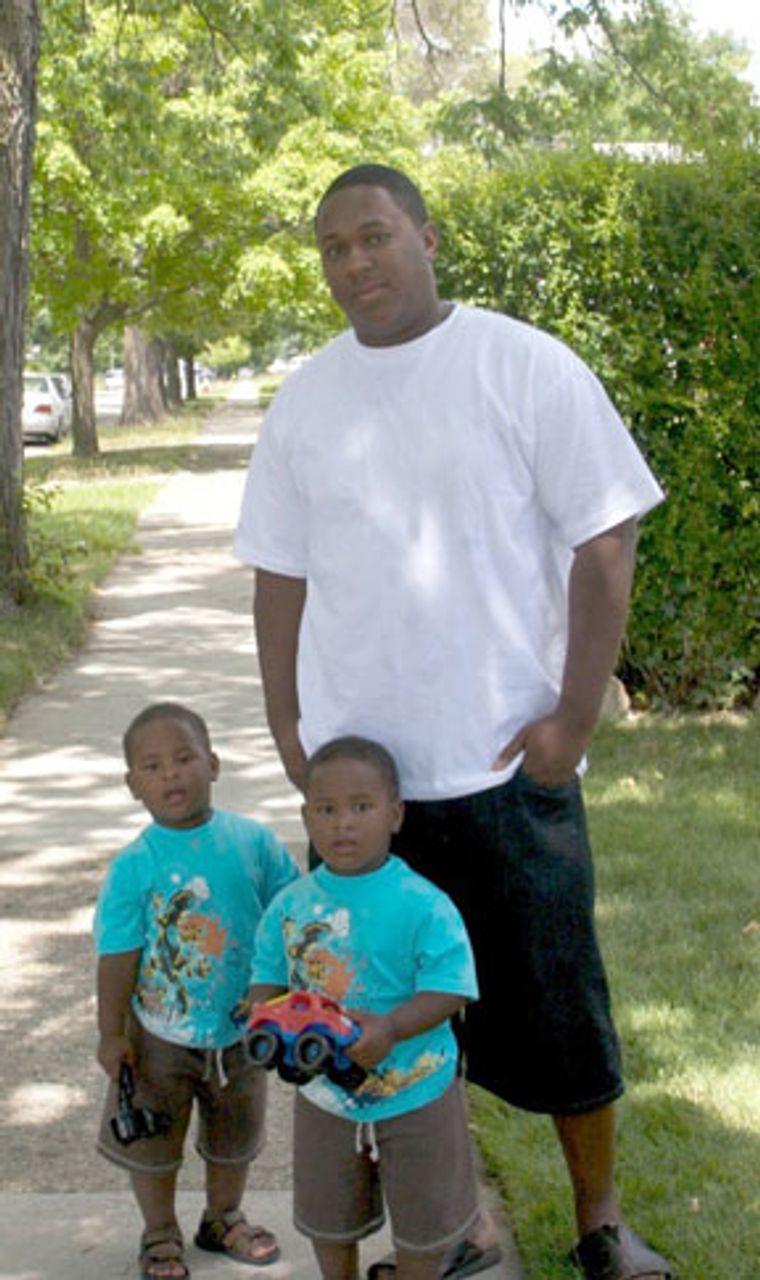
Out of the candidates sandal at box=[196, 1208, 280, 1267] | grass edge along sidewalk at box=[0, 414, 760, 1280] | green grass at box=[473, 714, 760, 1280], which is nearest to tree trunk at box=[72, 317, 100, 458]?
grass edge along sidewalk at box=[0, 414, 760, 1280]

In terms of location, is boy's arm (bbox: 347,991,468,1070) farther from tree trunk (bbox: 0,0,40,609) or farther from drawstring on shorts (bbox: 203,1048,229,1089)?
tree trunk (bbox: 0,0,40,609)

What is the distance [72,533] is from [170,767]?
1359cm

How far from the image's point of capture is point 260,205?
87.5ft

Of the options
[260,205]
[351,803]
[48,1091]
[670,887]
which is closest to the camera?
[351,803]

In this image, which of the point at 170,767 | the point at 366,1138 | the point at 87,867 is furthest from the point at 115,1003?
the point at 87,867

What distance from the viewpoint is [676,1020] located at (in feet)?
15.5

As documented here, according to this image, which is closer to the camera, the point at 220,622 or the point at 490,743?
the point at 490,743

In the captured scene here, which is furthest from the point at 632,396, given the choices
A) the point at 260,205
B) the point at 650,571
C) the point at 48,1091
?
the point at 260,205

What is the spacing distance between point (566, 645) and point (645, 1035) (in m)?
1.77

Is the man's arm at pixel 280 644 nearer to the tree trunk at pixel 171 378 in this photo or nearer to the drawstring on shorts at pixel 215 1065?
the drawstring on shorts at pixel 215 1065

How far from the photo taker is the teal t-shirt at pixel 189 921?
3281 mm

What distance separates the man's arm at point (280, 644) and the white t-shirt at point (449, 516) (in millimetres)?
169

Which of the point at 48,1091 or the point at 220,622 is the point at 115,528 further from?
the point at 48,1091

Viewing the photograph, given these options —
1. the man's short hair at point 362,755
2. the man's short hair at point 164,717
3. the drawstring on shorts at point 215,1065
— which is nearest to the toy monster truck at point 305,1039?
the man's short hair at point 362,755
